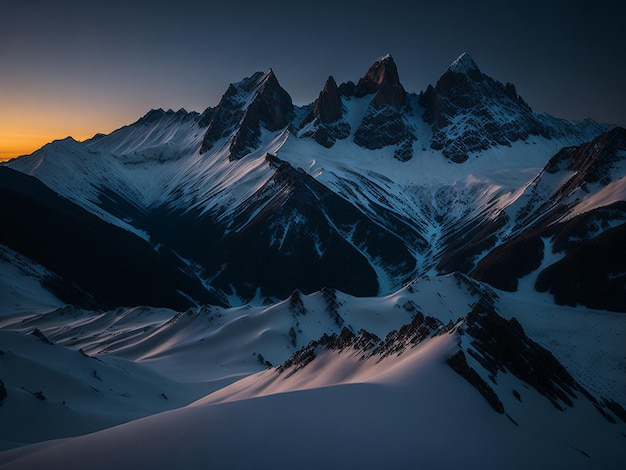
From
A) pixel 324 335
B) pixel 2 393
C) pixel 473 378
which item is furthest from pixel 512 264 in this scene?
pixel 2 393

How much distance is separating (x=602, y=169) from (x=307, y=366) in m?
132

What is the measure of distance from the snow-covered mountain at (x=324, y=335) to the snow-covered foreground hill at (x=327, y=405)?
138mm

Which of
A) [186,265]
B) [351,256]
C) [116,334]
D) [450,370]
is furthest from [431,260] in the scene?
[450,370]

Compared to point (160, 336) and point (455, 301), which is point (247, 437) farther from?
point (455, 301)

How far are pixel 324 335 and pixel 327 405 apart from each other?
25021 mm

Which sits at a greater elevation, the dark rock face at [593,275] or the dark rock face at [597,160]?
the dark rock face at [597,160]

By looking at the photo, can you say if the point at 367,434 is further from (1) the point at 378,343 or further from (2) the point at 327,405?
(1) the point at 378,343

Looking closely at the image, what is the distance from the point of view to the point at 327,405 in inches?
757

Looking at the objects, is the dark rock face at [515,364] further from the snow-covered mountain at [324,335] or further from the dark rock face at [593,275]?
the dark rock face at [593,275]

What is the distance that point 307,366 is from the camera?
1526 inches

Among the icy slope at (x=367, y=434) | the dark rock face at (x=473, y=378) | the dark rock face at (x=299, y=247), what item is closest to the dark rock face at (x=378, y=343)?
the icy slope at (x=367, y=434)

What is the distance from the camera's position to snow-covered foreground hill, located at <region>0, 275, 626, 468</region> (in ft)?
51.6

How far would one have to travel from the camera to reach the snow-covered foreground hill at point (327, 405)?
15719 mm

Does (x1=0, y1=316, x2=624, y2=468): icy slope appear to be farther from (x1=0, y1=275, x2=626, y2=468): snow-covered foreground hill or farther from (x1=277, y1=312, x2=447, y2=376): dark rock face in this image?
(x1=277, y1=312, x2=447, y2=376): dark rock face
